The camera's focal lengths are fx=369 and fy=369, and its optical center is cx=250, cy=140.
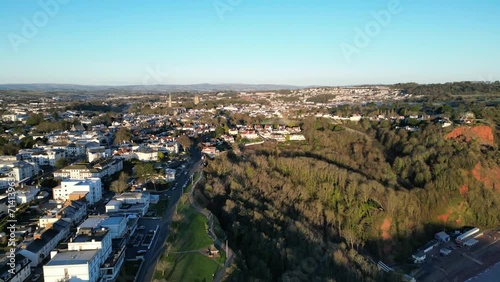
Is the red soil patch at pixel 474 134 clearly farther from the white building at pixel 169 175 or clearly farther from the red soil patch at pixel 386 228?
the white building at pixel 169 175

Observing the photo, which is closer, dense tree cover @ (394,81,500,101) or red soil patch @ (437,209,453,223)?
red soil patch @ (437,209,453,223)

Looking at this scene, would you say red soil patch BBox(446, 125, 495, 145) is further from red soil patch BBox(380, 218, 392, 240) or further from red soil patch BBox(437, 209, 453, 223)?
red soil patch BBox(380, 218, 392, 240)

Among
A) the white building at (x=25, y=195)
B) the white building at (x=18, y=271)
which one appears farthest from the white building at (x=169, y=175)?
the white building at (x=18, y=271)

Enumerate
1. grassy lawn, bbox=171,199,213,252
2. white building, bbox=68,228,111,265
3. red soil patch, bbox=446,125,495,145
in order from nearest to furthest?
white building, bbox=68,228,111,265 → grassy lawn, bbox=171,199,213,252 → red soil patch, bbox=446,125,495,145

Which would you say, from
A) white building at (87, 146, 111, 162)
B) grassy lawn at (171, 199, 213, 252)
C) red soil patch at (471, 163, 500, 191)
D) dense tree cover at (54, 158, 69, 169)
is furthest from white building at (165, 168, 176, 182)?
red soil patch at (471, 163, 500, 191)

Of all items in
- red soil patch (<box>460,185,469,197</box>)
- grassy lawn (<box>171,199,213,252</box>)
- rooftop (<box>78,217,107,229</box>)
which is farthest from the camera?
red soil patch (<box>460,185,469,197</box>)

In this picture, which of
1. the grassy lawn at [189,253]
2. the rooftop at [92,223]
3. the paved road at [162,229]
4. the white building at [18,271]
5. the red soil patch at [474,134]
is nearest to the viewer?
the white building at [18,271]
